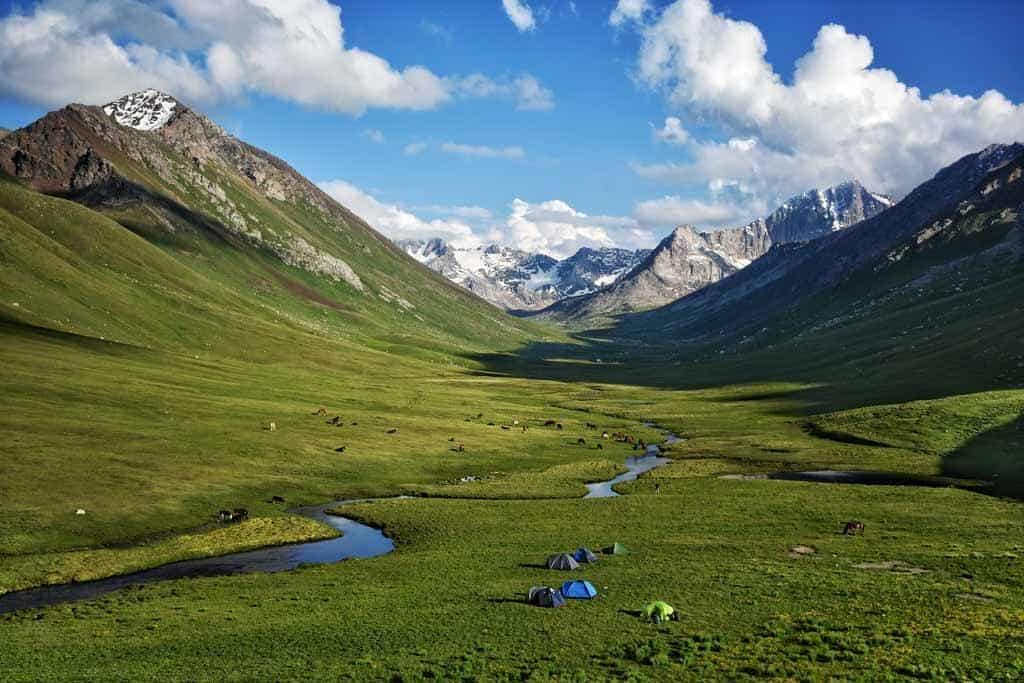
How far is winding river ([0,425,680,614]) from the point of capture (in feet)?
178

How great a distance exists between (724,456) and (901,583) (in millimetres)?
73610

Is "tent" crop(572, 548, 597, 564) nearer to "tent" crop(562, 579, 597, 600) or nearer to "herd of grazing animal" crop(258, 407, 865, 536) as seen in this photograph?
"tent" crop(562, 579, 597, 600)

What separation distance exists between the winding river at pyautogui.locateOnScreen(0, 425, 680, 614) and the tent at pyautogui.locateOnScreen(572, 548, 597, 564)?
63.9 feet

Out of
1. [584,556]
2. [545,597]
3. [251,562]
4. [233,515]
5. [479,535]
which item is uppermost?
[545,597]

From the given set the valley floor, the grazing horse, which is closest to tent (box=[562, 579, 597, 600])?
the valley floor

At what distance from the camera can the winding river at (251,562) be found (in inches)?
2136

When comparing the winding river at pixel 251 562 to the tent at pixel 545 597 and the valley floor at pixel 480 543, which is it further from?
the tent at pixel 545 597

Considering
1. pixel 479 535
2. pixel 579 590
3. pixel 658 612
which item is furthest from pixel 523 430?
pixel 658 612

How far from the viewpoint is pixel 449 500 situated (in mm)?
90562

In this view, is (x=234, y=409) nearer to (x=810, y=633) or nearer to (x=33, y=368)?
(x=33, y=368)

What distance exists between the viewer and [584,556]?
60.7m

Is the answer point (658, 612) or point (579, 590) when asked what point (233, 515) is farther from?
point (658, 612)

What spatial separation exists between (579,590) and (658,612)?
7.14 metres

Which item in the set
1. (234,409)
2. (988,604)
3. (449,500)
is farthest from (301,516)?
(988,604)
